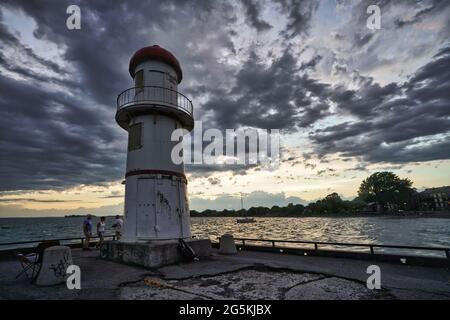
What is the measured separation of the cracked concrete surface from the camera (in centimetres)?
656

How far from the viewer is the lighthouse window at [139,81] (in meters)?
12.8

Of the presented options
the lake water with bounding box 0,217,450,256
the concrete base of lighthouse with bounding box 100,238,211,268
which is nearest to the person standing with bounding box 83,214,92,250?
the concrete base of lighthouse with bounding box 100,238,211,268

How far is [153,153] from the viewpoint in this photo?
12273mm

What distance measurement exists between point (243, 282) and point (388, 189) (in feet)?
464

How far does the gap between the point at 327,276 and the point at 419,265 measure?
14.6 ft

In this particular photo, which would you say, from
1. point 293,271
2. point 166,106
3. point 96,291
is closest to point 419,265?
point 293,271

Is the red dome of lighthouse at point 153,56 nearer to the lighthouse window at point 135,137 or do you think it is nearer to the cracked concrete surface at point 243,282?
the lighthouse window at point 135,137

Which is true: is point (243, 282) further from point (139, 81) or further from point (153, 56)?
point (153, 56)

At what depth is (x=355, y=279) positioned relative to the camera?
7840 millimetres

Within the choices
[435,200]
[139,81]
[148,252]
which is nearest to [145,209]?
[148,252]

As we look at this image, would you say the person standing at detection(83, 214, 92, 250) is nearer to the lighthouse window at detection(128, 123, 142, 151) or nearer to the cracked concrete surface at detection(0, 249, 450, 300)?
the cracked concrete surface at detection(0, 249, 450, 300)

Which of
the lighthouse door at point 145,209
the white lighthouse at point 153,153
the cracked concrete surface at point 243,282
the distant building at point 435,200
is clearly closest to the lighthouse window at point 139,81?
the white lighthouse at point 153,153

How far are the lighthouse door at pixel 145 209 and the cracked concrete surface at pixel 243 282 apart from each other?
1.71 meters
